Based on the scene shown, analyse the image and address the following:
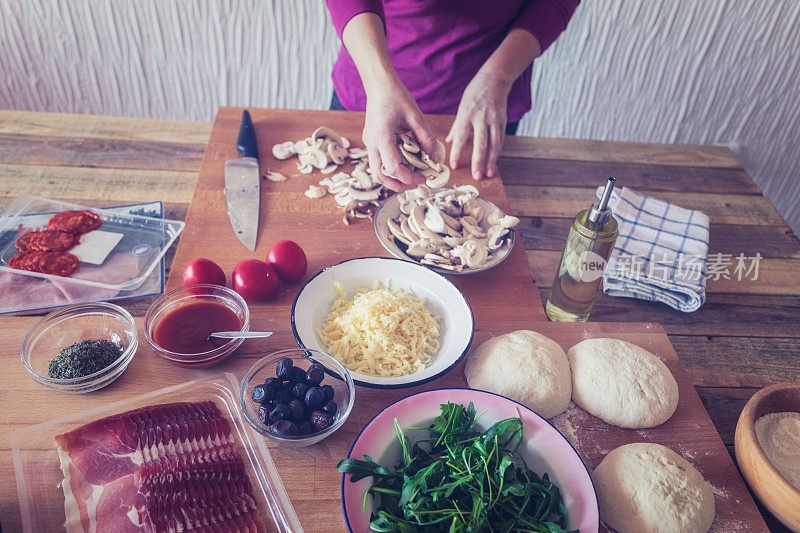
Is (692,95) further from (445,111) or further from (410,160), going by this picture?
(410,160)

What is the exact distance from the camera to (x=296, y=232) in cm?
173

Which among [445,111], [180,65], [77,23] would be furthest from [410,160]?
[77,23]

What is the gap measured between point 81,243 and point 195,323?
0.71 metres

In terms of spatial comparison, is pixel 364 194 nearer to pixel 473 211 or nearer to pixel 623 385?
pixel 473 211

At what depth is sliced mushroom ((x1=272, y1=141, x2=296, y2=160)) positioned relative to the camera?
6.63 ft

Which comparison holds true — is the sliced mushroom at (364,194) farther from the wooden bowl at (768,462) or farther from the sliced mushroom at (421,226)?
the wooden bowl at (768,462)

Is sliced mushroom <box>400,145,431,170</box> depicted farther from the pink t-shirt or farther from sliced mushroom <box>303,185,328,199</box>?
the pink t-shirt

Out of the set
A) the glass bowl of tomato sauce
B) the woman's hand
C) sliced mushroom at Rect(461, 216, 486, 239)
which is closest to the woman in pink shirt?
the woman's hand

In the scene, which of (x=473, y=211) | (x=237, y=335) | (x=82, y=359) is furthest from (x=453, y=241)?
(x=82, y=359)

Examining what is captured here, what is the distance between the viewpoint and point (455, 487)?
38.5 inches

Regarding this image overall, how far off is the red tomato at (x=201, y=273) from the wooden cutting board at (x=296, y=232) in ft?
0.25

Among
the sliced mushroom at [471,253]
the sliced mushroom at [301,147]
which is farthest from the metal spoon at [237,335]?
the sliced mushroom at [301,147]

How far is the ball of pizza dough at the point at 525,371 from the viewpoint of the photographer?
1206mm

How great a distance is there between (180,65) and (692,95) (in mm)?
3559
